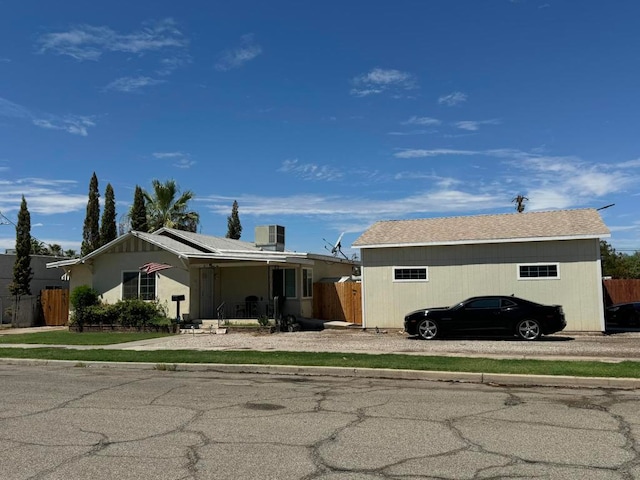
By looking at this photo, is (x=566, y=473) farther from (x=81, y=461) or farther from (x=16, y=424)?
(x=16, y=424)

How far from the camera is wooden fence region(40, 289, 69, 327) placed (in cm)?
2892

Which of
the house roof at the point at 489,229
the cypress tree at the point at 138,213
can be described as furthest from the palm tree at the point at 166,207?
the house roof at the point at 489,229

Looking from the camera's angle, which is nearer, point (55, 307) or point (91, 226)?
point (55, 307)

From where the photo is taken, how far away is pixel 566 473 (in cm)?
521

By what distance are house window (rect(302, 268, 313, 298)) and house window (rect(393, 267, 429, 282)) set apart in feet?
15.9

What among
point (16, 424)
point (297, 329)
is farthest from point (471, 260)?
point (16, 424)

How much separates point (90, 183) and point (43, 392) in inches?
1186

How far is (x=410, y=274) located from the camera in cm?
2280

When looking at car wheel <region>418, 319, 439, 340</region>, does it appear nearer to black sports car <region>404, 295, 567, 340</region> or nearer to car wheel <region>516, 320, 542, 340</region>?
black sports car <region>404, 295, 567, 340</region>

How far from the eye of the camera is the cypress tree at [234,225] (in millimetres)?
55306

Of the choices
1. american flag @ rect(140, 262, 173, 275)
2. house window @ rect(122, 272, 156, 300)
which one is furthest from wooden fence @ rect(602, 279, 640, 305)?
house window @ rect(122, 272, 156, 300)

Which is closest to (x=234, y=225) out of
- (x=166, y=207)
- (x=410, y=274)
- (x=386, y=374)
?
(x=166, y=207)

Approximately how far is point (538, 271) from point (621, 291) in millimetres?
7999

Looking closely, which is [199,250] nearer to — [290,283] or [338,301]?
[290,283]
